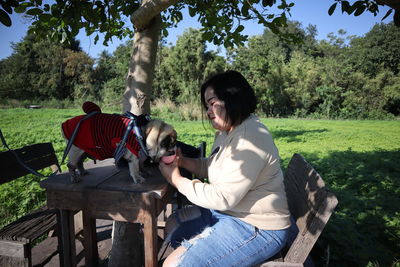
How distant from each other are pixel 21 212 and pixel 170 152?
9.10 ft

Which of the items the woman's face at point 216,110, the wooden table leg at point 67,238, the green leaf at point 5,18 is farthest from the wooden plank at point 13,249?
the woman's face at point 216,110

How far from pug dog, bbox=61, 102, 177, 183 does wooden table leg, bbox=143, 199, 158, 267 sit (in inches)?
10.5

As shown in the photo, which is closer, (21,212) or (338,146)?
(21,212)

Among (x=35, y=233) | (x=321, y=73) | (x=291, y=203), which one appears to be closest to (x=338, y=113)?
(x=321, y=73)

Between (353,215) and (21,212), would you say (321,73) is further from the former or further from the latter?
(21,212)

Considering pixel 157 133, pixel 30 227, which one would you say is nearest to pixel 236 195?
pixel 157 133

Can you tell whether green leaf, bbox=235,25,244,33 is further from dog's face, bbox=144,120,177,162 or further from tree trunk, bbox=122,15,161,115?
dog's face, bbox=144,120,177,162

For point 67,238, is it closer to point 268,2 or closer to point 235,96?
point 235,96

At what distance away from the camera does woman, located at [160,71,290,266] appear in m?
1.49

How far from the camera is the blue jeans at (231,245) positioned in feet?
4.80

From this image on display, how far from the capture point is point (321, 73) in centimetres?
2058

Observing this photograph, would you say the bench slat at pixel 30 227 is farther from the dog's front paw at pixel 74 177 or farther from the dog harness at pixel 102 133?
the dog harness at pixel 102 133

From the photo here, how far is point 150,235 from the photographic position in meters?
1.65

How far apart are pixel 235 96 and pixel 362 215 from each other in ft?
9.14
